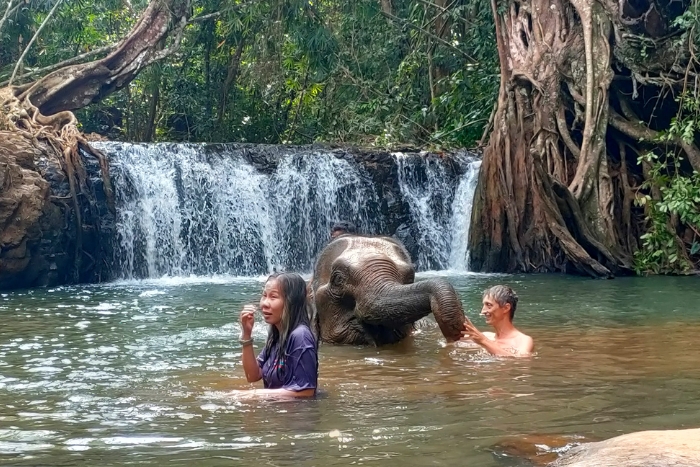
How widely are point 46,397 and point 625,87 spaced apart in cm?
1222

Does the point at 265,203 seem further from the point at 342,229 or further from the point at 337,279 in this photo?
the point at 337,279

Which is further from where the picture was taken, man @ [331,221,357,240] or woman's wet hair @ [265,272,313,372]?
man @ [331,221,357,240]

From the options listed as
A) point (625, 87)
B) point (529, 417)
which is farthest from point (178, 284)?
point (529, 417)

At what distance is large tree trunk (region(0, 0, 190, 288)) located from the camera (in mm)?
15102

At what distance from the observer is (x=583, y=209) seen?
51.1ft

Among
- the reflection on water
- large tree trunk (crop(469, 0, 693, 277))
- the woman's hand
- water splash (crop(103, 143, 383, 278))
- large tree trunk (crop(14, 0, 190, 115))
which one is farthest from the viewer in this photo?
large tree trunk (crop(14, 0, 190, 115))

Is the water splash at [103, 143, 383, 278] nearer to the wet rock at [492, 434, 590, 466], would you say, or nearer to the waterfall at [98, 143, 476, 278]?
the waterfall at [98, 143, 476, 278]

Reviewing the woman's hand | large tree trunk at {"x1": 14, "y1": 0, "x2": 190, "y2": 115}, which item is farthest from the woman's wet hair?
large tree trunk at {"x1": 14, "y1": 0, "x2": 190, "y2": 115}

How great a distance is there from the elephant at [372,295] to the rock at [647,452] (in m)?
3.18

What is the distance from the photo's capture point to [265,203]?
1822 centimetres

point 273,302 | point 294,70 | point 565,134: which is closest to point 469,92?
point 565,134

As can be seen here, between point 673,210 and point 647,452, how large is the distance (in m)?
11.8

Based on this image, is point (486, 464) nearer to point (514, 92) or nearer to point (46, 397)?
point (46, 397)

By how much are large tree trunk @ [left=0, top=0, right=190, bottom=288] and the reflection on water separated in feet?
13.9
